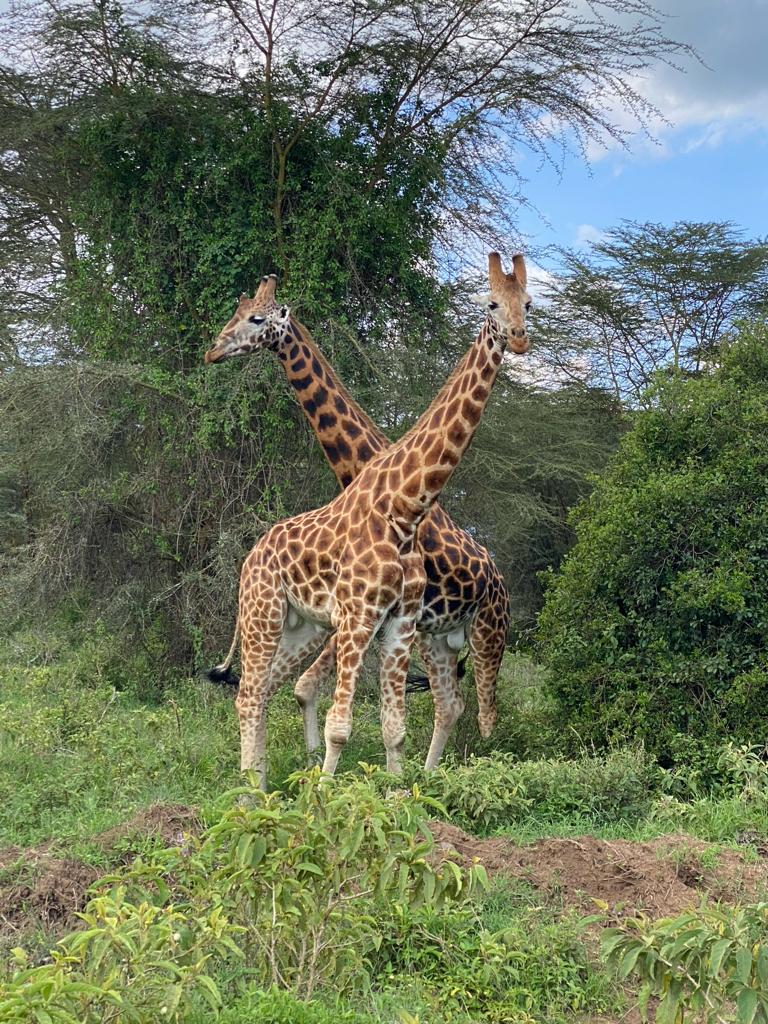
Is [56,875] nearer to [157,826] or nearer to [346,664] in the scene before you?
[157,826]

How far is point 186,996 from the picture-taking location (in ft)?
10.1

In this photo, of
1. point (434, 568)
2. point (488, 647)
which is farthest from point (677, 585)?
point (434, 568)

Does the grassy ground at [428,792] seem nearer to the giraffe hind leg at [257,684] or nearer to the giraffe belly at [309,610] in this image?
the giraffe hind leg at [257,684]

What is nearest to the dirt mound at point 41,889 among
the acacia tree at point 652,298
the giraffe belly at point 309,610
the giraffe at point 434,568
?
the giraffe belly at point 309,610

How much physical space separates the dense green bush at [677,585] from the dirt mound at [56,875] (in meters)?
3.27

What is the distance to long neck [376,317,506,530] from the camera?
6391 mm

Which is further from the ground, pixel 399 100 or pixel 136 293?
pixel 399 100

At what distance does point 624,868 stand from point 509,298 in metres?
3.07

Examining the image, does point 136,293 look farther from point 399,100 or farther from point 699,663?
point 699,663

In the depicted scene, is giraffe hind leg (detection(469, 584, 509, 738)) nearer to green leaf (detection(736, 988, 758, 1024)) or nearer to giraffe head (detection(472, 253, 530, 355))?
giraffe head (detection(472, 253, 530, 355))

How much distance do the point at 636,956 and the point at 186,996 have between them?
130cm

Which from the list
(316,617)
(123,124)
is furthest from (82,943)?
(123,124)

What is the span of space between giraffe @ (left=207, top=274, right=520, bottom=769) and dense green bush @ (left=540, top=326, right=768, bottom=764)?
2.05ft

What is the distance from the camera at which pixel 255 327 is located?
738 centimetres
